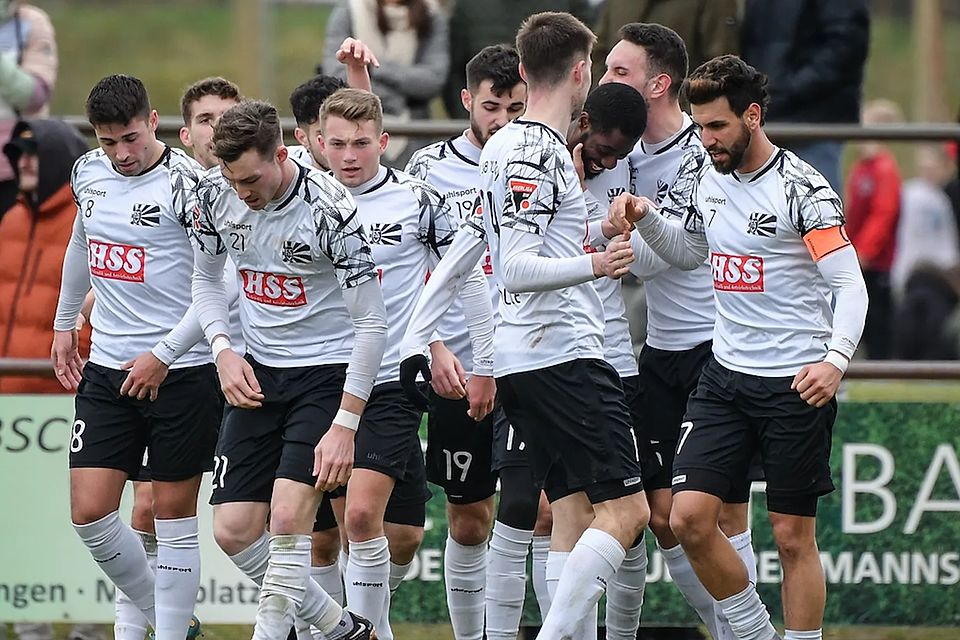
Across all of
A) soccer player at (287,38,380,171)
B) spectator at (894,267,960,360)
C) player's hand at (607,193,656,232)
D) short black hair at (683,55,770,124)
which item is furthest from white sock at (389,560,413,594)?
spectator at (894,267,960,360)

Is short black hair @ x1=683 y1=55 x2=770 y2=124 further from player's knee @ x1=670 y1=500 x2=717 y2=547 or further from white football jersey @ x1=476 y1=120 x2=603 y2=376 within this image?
player's knee @ x1=670 y1=500 x2=717 y2=547

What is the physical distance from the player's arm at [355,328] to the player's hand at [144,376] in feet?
2.80

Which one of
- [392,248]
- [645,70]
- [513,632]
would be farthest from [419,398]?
[645,70]

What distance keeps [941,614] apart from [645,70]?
3.09m

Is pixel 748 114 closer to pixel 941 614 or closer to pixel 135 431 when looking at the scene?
pixel 135 431

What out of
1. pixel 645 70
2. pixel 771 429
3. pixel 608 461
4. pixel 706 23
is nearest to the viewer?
pixel 608 461

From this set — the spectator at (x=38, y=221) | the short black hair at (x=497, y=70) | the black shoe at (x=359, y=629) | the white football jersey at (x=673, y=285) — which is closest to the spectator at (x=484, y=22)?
the spectator at (x=38, y=221)

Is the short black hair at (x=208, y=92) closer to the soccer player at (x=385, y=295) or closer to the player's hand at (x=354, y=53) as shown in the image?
the player's hand at (x=354, y=53)

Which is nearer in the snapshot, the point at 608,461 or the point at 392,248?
the point at 608,461

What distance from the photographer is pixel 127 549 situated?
6641 mm

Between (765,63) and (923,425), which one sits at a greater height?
(765,63)

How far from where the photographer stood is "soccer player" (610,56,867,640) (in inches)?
229

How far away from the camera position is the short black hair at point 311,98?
6.87 m

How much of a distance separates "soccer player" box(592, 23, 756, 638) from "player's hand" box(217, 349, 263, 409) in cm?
151
